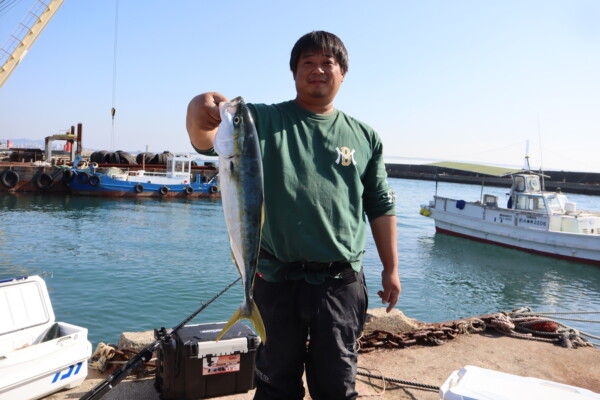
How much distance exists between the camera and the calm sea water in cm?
1051

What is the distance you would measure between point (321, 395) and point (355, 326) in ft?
1.29

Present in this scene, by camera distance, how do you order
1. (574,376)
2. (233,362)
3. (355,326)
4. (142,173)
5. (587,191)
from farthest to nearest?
(587,191)
(142,173)
(574,376)
(233,362)
(355,326)

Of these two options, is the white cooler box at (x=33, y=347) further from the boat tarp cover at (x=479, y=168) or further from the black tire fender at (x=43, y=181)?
the black tire fender at (x=43, y=181)

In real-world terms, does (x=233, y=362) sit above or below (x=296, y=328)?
below

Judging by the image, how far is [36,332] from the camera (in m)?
4.10

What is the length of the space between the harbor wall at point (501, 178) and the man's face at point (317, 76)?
48.6 m

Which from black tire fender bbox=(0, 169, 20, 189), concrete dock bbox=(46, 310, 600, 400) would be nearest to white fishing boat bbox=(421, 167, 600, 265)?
concrete dock bbox=(46, 310, 600, 400)

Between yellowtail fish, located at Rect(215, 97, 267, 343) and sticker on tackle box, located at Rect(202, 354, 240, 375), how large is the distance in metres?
1.78

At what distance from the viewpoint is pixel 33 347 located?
3.67m

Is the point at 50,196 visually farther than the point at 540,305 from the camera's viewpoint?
Yes

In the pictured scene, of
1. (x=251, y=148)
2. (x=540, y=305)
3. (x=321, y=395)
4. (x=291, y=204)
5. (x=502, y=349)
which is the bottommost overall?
(x=540, y=305)

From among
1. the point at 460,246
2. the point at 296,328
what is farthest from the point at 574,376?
the point at 460,246

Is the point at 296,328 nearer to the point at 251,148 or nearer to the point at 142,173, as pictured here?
the point at 251,148

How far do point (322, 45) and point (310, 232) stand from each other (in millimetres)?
972
